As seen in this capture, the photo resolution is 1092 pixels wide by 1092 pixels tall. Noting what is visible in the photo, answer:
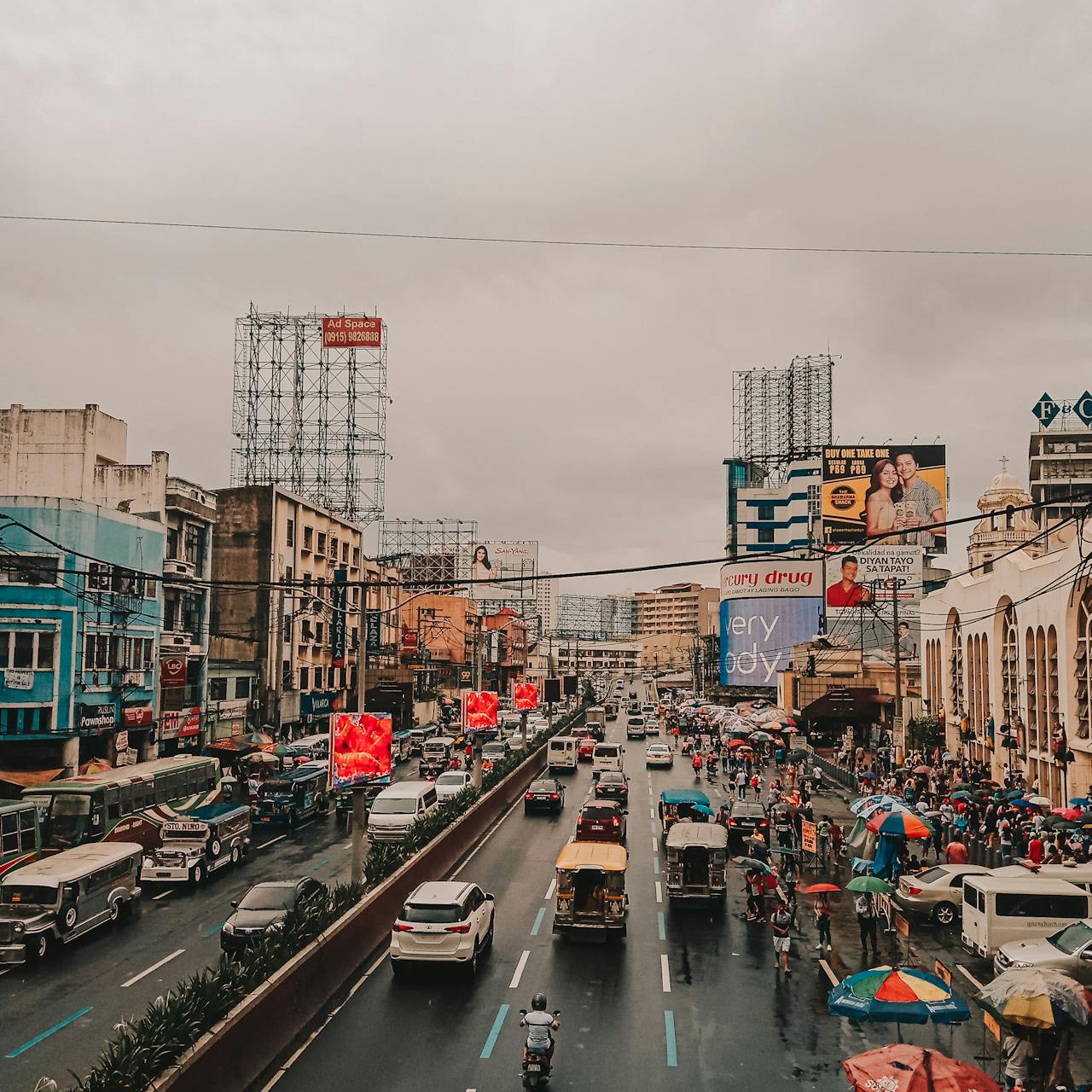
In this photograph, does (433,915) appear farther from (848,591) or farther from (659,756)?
(848,591)

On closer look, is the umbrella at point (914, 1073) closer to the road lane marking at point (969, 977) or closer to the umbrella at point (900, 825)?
the road lane marking at point (969, 977)

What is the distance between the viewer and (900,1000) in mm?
13914

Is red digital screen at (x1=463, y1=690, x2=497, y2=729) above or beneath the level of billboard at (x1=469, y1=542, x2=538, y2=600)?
beneath

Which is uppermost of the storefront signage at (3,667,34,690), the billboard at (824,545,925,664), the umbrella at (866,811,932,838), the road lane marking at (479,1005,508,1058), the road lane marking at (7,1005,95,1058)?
the billboard at (824,545,925,664)

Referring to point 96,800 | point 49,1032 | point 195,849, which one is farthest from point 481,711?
point 49,1032

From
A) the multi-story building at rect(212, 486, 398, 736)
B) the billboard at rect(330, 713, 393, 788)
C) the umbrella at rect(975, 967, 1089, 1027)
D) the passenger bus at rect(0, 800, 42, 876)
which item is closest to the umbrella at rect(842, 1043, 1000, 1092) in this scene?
the umbrella at rect(975, 967, 1089, 1027)

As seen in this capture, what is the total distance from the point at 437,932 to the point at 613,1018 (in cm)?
407

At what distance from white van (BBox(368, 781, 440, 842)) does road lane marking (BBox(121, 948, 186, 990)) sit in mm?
11256

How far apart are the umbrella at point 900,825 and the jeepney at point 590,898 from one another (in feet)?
23.5

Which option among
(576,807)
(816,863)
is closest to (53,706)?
(576,807)

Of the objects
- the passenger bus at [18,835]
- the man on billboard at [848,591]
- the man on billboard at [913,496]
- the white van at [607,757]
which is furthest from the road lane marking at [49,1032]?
the man on billboard at [913,496]

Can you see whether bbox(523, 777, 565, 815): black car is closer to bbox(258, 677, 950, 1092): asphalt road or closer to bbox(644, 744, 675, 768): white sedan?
bbox(258, 677, 950, 1092): asphalt road

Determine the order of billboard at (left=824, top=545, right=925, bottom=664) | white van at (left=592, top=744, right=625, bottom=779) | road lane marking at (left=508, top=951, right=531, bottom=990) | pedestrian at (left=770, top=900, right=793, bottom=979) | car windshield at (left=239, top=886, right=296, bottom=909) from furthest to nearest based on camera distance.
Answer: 1. billboard at (left=824, top=545, right=925, bottom=664)
2. white van at (left=592, top=744, right=625, bottom=779)
3. car windshield at (left=239, top=886, right=296, bottom=909)
4. pedestrian at (left=770, top=900, right=793, bottom=979)
5. road lane marking at (left=508, top=951, right=531, bottom=990)

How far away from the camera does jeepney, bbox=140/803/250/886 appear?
29703 millimetres
